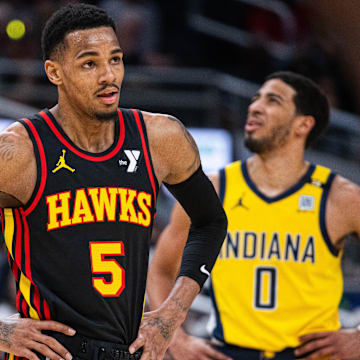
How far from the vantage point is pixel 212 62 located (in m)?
10.9

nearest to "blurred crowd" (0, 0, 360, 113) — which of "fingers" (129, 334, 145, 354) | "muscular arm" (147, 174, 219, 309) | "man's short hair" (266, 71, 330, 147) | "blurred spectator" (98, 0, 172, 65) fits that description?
"blurred spectator" (98, 0, 172, 65)

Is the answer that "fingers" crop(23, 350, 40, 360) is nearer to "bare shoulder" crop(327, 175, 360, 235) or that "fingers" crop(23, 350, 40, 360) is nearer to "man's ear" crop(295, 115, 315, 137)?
"bare shoulder" crop(327, 175, 360, 235)

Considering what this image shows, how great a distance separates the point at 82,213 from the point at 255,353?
1.70 metres

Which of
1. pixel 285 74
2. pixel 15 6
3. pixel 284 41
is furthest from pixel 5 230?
pixel 284 41

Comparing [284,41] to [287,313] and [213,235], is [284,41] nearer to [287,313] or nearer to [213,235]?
[287,313]

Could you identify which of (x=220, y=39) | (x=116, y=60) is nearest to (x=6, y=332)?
(x=116, y=60)

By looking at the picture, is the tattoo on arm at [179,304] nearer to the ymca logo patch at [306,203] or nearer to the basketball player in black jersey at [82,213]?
the basketball player in black jersey at [82,213]

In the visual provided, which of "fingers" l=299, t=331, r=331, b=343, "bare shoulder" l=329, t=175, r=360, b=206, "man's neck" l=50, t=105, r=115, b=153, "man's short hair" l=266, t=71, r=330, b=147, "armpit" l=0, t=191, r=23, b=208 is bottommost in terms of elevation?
"fingers" l=299, t=331, r=331, b=343

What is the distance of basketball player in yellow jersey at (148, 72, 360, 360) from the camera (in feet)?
13.5

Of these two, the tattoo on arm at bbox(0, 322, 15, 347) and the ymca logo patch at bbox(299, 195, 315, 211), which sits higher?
the ymca logo patch at bbox(299, 195, 315, 211)

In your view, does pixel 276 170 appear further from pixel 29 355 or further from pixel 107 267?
pixel 29 355

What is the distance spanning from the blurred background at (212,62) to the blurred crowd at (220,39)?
0.01 m

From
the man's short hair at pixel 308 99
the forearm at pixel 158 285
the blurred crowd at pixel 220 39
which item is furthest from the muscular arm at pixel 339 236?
the blurred crowd at pixel 220 39

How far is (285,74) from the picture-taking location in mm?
4836
